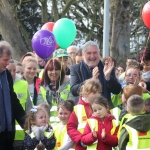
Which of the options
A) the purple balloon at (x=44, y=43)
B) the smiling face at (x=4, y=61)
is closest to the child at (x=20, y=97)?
the smiling face at (x=4, y=61)

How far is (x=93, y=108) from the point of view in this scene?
599 cm

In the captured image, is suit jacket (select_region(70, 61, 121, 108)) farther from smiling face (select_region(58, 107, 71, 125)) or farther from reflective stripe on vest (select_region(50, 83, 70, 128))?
reflective stripe on vest (select_region(50, 83, 70, 128))

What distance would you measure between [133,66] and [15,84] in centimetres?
190

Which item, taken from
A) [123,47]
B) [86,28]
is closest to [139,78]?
[123,47]

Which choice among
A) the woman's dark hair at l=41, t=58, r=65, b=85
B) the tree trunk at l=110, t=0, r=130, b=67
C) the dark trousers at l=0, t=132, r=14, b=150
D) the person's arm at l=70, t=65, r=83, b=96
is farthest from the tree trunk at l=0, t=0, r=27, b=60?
the dark trousers at l=0, t=132, r=14, b=150

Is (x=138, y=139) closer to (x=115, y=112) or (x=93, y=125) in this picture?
(x=93, y=125)

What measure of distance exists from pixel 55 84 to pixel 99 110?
149 cm

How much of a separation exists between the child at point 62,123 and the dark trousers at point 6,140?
3.00 feet

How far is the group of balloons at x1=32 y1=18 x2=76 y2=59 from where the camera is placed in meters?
8.46

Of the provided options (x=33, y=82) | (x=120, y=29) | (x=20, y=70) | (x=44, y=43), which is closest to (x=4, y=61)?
(x=33, y=82)

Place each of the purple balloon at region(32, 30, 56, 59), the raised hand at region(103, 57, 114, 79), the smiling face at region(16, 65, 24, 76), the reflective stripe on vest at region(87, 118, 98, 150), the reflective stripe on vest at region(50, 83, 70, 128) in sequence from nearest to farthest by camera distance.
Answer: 1. the reflective stripe on vest at region(87, 118, 98, 150)
2. the raised hand at region(103, 57, 114, 79)
3. the reflective stripe on vest at region(50, 83, 70, 128)
4. the smiling face at region(16, 65, 24, 76)
5. the purple balloon at region(32, 30, 56, 59)

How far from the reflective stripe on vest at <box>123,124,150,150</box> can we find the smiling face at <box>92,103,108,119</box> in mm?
388

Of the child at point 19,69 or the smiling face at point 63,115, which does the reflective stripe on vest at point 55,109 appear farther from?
the child at point 19,69

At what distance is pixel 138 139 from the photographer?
5.66 m
